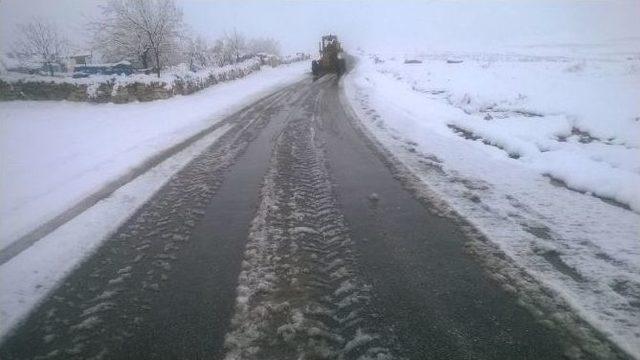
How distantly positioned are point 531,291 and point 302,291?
184cm

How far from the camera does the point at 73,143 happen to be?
10953mm

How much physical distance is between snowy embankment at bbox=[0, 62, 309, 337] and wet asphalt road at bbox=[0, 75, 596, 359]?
31 cm

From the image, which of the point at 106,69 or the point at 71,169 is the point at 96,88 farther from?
the point at 106,69

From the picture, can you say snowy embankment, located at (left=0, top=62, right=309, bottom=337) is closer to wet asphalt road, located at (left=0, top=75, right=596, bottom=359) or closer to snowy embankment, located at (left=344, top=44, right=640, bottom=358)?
wet asphalt road, located at (left=0, top=75, right=596, bottom=359)

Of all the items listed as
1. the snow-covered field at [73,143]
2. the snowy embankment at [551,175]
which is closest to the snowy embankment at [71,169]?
the snow-covered field at [73,143]

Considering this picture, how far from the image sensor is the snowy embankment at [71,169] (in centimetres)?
441

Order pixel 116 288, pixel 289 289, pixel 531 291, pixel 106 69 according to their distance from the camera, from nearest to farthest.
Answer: pixel 531 291 < pixel 289 289 < pixel 116 288 < pixel 106 69

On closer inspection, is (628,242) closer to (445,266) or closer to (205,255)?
(445,266)

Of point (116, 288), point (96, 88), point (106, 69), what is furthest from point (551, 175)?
point (106, 69)

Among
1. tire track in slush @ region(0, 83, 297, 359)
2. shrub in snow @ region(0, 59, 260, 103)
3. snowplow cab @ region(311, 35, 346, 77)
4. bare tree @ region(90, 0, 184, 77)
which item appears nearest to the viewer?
tire track in slush @ region(0, 83, 297, 359)

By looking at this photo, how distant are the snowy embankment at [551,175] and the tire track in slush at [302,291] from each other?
1.55 metres

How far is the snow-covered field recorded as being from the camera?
658 centimetres

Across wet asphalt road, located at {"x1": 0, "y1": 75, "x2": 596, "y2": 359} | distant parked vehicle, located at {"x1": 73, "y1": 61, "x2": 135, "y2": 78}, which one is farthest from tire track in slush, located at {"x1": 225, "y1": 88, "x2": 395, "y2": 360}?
distant parked vehicle, located at {"x1": 73, "y1": 61, "x2": 135, "y2": 78}

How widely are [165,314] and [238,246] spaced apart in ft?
4.11
